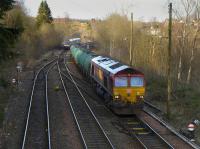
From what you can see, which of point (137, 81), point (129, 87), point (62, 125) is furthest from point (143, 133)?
point (137, 81)

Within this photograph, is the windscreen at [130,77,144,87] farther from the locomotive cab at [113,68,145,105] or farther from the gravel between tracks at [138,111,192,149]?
the gravel between tracks at [138,111,192,149]

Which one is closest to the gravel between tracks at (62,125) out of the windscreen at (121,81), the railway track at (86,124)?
the railway track at (86,124)

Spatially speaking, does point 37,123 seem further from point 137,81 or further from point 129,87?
point 137,81

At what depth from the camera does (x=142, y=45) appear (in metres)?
53.8

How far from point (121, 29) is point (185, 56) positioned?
22.4m

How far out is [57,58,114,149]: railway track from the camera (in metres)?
19.5

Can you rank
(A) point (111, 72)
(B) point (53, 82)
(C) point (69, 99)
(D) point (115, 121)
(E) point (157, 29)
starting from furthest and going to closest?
1. (E) point (157, 29)
2. (B) point (53, 82)
3. (C) point (69, 99)
4. (A) point (111, 72)
5. (D) point (115, 121)

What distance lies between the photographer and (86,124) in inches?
920

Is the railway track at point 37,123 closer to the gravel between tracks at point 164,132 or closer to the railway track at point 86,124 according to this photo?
the railway track at point 86,124

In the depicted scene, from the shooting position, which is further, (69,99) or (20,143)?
(69,99)

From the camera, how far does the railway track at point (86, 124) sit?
1945 centimetres

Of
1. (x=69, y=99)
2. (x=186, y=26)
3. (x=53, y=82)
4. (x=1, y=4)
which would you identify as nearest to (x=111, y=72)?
(x=69, y=99)

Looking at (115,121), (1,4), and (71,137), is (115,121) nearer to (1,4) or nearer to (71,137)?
(71,137)

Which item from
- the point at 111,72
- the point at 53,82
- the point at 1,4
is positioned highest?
the point at 1,4
